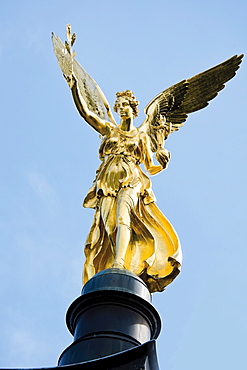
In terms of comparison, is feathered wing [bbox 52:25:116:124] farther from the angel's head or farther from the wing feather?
the wing feather

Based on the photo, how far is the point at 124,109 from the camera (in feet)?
38.9

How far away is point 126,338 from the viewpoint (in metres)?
7.99

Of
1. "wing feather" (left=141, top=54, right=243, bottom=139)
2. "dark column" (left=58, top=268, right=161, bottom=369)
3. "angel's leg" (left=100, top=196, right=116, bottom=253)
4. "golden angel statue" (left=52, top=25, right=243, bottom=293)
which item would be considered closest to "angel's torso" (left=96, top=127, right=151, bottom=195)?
"golden angel statue" (left=52, top=25, right=243, bottom=293)

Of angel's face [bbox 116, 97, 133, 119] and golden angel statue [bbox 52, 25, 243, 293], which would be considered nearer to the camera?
golden angel statue [bbox 52, 25, 243, 293]

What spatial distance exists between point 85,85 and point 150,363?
7.47 meters

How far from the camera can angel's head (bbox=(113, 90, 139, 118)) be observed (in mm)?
11859

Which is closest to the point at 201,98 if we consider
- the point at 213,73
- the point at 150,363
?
the point at 213,73

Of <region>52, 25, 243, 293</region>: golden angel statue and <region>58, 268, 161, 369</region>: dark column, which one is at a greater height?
<region>52, 25, 243, 293</region>: golden angel statue

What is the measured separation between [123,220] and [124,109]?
88.5 inches

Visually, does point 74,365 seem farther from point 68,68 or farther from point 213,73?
point 213,73

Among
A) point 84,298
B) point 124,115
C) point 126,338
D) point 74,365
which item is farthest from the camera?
point 124,115

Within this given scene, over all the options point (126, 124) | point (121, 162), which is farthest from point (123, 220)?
point (126, 124)

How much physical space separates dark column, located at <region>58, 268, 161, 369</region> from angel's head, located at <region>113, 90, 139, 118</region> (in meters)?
3.54

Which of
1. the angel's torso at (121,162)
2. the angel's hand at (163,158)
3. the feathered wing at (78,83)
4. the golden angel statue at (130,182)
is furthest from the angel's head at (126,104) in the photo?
the angel's hand at (163,158)
